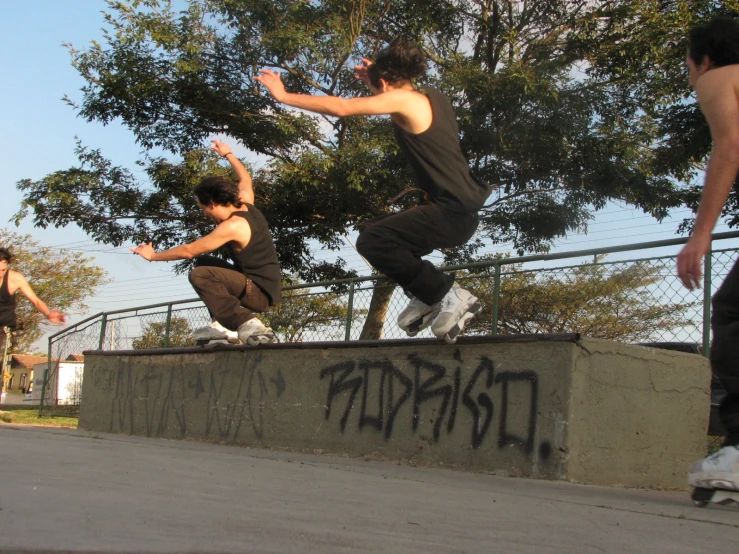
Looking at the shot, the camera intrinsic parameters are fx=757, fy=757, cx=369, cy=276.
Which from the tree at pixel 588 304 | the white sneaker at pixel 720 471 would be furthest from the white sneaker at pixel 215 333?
the white sneaker at pixel 720 471

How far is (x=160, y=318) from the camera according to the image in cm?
1073

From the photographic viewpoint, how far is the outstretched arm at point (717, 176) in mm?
2908

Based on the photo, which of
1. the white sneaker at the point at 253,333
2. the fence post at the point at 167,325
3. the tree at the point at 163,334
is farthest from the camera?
the fence post at the point at 167,325

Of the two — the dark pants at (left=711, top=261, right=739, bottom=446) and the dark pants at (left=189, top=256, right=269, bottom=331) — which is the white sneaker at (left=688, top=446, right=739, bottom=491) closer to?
the dark pants at (left=711, top=261, right=739, bottom=446)

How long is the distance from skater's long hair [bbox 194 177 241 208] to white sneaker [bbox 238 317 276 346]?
1038 millimetres

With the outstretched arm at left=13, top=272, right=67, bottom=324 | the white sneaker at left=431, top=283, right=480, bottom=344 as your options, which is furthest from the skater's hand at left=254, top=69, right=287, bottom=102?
the outstretched arm at left=13, top=272, right=67, bottom=324

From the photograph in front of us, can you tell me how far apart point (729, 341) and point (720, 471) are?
549 millimetres

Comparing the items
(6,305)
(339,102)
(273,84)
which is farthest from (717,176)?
(6,305)

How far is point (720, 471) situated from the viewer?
3098 millimetres

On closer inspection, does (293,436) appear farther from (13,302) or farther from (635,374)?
(13,302)

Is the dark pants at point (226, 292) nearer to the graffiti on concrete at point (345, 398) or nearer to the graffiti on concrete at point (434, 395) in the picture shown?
the graffiti on concrete at point (345, 398)

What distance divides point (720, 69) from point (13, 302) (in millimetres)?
8587

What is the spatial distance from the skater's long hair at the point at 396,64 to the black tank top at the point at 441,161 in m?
0.16

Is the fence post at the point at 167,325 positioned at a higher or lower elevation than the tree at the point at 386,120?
lower
